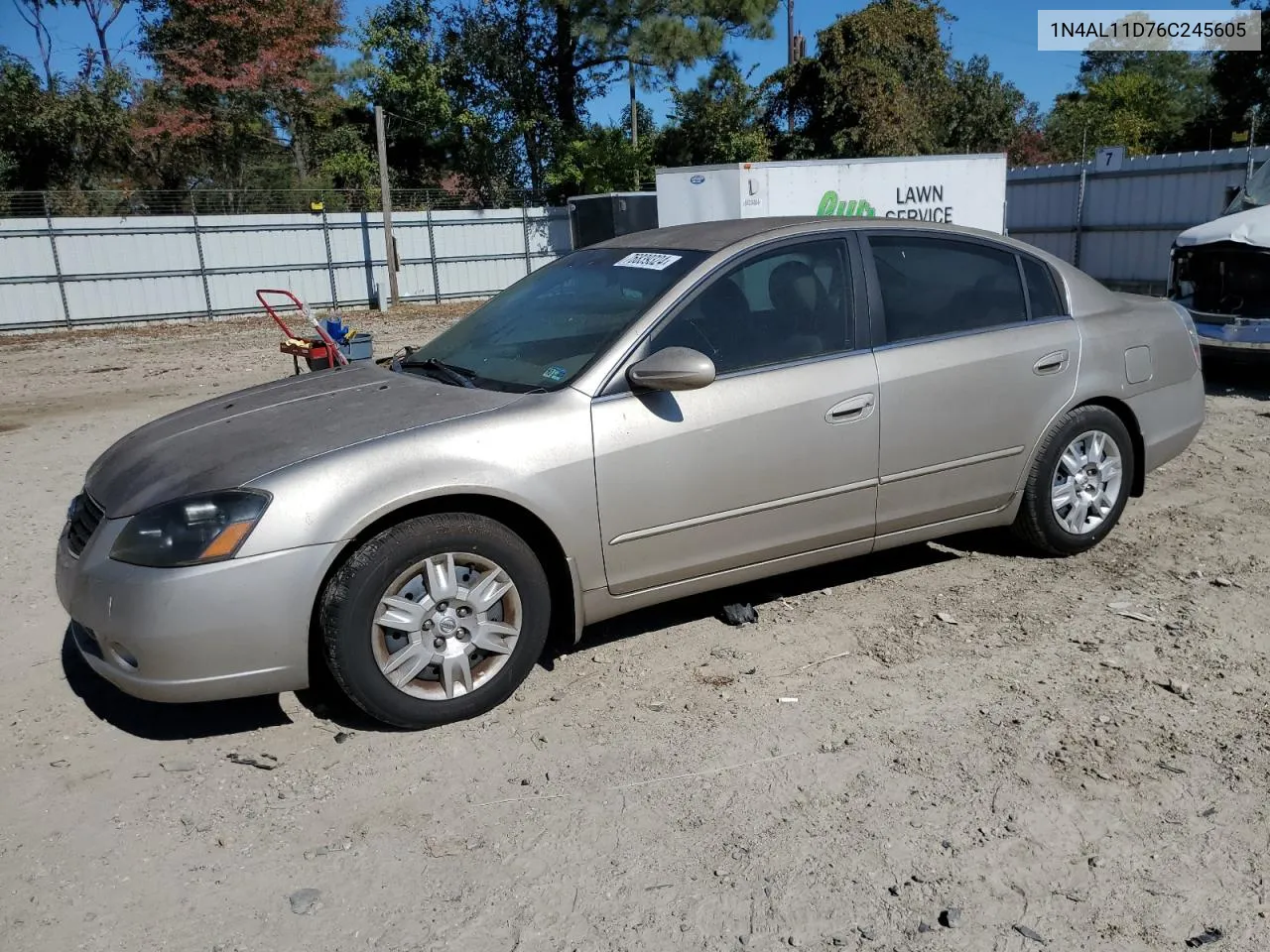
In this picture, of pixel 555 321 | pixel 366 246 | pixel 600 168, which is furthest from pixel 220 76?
pixel 555 321

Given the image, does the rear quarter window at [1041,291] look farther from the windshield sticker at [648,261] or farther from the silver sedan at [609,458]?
the windshield sticker at [648,261]

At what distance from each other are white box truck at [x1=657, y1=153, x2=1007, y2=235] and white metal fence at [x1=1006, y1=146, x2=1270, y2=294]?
2.87m

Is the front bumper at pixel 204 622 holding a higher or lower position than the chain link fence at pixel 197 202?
lower

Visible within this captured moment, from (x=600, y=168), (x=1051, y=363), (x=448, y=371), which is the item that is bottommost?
(x=1051, y=363)

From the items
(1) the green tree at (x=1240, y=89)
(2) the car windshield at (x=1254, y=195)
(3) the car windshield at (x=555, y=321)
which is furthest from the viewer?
(1) the green tree at (x=1240, y=89)

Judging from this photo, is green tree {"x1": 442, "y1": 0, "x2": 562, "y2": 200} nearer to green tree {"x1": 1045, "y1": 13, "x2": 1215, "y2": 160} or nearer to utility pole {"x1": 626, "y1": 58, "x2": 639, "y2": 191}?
utility pole {"x1": 626, "y1": 58, "x2": 639, "y2": 191}

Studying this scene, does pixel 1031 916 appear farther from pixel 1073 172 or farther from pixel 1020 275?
pixel 1073 172

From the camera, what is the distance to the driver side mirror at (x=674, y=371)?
3715 mm

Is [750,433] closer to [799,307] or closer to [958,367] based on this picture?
[799,307]

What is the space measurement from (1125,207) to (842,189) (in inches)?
239

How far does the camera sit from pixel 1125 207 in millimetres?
17266

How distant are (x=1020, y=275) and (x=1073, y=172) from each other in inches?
593

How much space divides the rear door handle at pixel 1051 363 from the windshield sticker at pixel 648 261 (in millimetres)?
1701

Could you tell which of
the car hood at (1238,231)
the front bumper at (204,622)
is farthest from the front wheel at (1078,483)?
the car hood at (1238,231)
